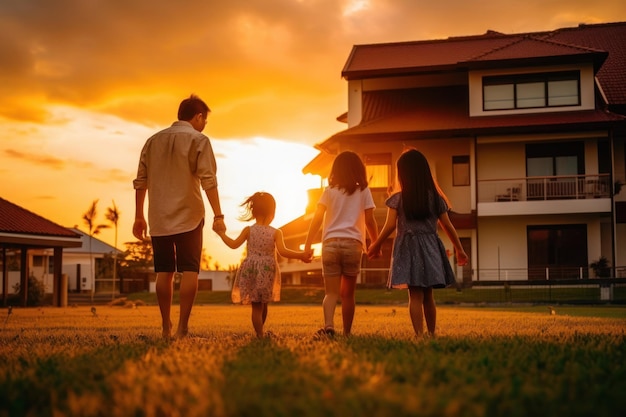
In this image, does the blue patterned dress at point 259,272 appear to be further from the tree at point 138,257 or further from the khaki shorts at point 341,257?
the tree at point 138,257

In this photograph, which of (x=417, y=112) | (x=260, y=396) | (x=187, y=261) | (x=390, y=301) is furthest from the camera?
(x=417, y=112)

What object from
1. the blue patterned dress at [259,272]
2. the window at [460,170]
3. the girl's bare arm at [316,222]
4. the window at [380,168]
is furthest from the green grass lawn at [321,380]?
the window at [380,168]

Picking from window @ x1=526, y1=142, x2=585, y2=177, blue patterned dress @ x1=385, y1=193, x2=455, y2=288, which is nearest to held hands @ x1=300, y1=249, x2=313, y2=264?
blue patterned dress @ x1=385, y1=193, x2=455, y2=288

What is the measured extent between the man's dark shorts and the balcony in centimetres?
2477

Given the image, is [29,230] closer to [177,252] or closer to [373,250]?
[177,252]

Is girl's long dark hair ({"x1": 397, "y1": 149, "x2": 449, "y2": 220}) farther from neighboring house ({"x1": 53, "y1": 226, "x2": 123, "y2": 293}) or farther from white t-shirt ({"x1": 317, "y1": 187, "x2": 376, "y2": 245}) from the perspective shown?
neighboring house ({"x1": 53, "y1": 226, "x2": 123, "y2": 293})

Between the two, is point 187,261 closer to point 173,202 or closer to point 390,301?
point 173,202

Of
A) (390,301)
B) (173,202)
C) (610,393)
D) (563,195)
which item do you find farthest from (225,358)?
(563,195)

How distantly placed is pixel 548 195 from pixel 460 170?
384 centimetres

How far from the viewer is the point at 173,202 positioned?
7.41 meters

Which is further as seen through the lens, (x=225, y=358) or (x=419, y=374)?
(x=225, y=358)

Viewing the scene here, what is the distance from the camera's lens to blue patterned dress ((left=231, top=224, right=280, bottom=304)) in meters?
7.62

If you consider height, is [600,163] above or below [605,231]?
above

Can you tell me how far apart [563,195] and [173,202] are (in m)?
25.6
